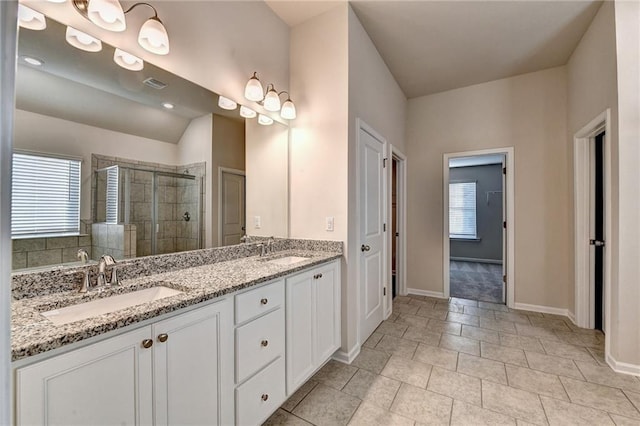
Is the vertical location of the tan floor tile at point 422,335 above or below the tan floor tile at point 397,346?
above

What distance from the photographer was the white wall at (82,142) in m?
1.17

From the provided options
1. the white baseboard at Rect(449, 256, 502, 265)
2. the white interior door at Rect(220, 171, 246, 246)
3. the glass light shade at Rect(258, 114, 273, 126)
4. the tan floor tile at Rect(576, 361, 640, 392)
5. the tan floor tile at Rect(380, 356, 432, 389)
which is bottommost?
the tan floor tile at Rect(380, 356, 432, 389)

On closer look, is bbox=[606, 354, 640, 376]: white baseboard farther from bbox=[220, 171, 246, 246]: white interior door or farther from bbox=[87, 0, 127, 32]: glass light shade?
bbox=[87, 0, 127, 32]: glass light shade

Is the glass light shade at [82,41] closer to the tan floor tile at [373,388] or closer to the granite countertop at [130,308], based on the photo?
the granite countertop at [130,308]

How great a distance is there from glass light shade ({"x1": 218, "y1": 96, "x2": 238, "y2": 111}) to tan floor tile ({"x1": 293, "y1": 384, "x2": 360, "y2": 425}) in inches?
82.1

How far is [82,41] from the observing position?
4.35 feet

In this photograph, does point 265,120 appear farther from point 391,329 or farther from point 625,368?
point 625,368

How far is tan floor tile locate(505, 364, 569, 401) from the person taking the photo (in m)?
1.91

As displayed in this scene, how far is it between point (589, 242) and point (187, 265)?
3718mm

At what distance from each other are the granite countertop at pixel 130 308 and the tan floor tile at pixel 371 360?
99 cm

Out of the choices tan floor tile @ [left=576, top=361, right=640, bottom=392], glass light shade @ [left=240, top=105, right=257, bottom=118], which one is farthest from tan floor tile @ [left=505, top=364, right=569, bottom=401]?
glass light shade @ [left=240, top=105, right=257, bottom=118]

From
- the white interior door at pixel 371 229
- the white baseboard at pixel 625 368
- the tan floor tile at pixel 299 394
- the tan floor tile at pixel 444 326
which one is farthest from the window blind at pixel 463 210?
the tan floor tile at pixel 299 394

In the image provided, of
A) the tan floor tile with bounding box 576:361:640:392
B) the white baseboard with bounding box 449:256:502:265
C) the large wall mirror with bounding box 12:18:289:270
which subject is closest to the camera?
the large wall mirror with bounding box 12:18:289:270

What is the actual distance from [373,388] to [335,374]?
31 centimetres
